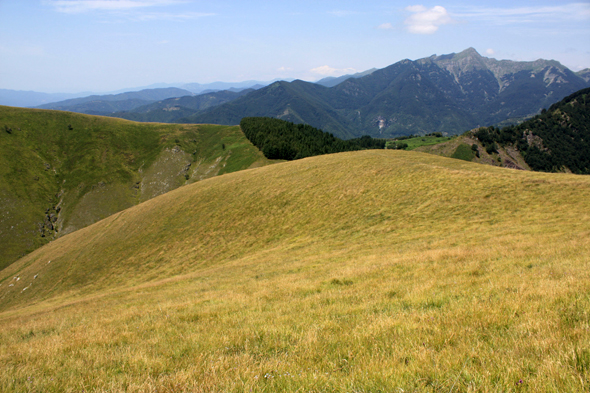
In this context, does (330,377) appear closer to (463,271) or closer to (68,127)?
(463,271)

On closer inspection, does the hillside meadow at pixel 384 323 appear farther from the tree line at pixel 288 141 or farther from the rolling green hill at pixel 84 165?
the rolling green hill at pixel 84 165

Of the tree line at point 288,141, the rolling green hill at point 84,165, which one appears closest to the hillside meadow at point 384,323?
the tree line at point 288,141

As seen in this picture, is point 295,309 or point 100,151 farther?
point 100,151

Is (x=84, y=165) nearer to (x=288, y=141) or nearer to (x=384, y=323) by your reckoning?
(x=288, y=141)

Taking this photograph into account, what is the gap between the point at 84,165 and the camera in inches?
5241

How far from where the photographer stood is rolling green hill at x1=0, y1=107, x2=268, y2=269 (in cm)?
10581

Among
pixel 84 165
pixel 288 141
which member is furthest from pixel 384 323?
pixel 84 165

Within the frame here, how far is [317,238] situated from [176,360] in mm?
23499

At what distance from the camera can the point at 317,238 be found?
28688 mm

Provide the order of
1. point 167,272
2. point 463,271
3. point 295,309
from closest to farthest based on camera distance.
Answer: point 295,309 < point 463,271 < point 167,272

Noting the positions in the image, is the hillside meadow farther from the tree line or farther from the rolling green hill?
the rolling green hill

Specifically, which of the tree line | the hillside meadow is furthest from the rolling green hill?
the hillside meadow

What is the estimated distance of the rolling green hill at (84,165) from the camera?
10581 centimetres

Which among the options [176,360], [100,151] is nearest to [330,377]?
[176,360]
